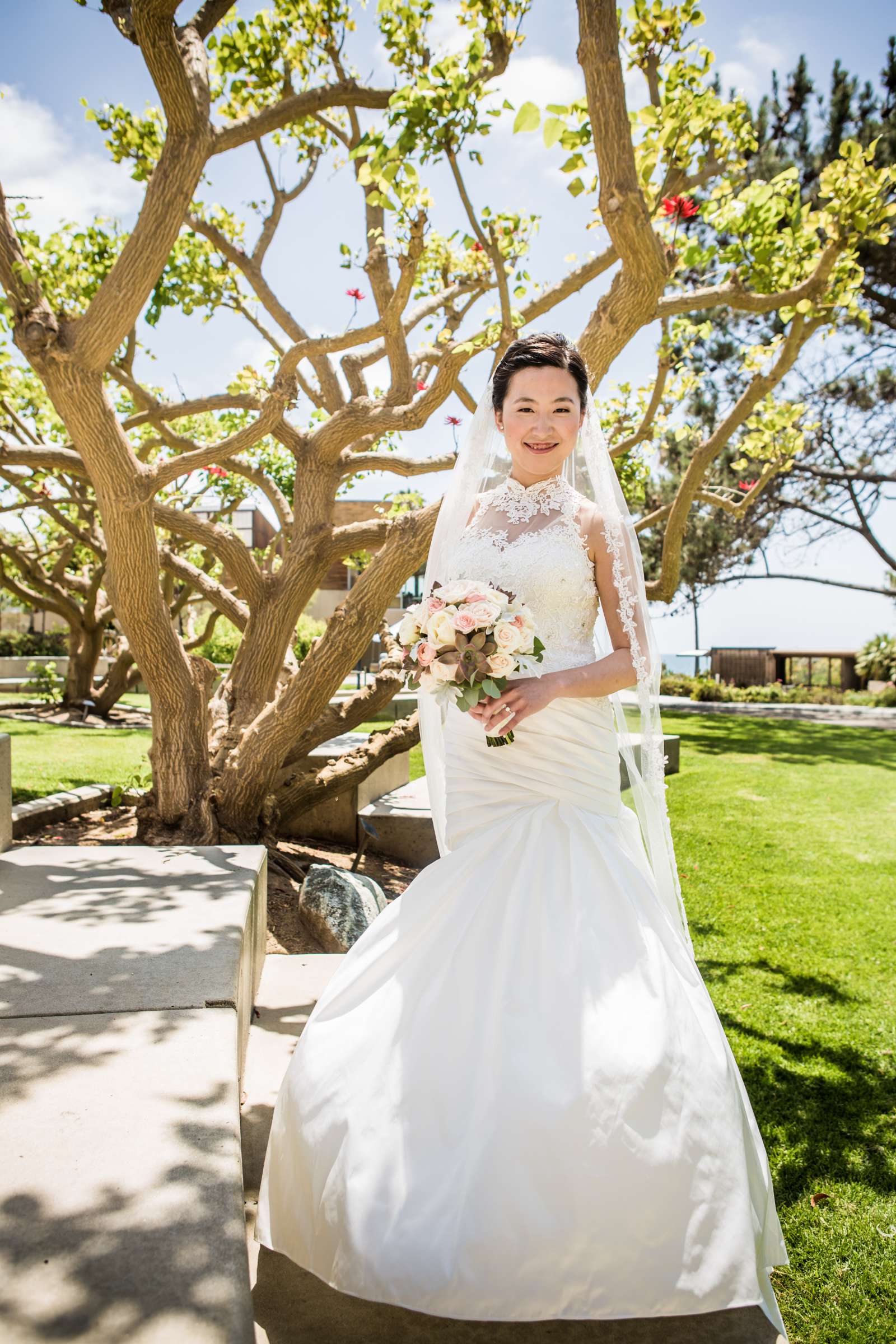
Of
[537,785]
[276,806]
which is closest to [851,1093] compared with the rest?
[537,785]

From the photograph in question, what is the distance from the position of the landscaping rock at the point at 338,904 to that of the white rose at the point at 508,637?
114 inches

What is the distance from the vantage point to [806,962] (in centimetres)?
535

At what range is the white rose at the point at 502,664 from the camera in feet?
7.82

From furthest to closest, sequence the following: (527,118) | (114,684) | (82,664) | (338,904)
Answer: (82,664), (114,684), (338,904), (527,118)

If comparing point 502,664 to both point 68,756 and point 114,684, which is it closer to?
point 68,756

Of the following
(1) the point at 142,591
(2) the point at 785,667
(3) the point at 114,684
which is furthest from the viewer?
(2) the point at 785,667

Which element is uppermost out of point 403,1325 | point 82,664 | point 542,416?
point 542,416

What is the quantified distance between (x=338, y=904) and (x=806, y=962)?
9.36ft

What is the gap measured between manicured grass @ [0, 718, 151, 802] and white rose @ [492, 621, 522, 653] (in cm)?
544

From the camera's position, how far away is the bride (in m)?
1.82

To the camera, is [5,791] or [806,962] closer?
[5,791]

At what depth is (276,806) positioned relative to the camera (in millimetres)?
6426

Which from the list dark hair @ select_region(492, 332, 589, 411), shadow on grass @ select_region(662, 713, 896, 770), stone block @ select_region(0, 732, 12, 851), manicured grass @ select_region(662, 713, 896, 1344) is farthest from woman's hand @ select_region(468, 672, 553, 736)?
shadow on grass @ select_region(662, 713, 896, 770)

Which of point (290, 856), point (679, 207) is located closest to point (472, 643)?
point (290, 856)
